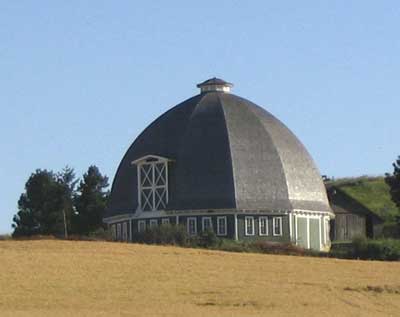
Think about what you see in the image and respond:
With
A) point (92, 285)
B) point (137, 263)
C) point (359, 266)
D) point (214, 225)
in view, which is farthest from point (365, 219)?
point (92, 285)

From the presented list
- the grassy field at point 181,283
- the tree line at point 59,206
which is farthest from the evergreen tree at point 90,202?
the grassy field at point 181,283

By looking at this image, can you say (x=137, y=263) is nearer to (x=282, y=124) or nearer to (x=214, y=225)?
(x=214, y=225)

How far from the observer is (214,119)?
9381 centimetres

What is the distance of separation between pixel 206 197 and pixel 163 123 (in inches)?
295

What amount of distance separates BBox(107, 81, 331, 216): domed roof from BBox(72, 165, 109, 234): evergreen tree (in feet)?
43.5

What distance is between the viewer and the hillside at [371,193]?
10781cm

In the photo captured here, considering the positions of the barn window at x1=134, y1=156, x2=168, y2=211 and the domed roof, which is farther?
the barn window at x1=134, y1=156, x2=168, y2=211

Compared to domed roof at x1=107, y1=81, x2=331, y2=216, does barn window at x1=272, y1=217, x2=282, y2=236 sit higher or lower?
lower

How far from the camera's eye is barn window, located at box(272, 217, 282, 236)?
9194 cm

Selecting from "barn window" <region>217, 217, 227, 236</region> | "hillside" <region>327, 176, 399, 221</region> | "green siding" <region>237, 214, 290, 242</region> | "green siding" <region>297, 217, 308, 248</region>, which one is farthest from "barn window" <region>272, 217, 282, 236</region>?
"hillside" <region>327, 176, 399, 221</region>

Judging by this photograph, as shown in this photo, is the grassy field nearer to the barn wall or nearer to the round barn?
the round barn

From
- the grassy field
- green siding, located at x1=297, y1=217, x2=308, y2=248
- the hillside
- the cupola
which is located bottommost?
the grassy field

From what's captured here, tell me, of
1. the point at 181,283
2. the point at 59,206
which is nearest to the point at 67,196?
the point at 59,206

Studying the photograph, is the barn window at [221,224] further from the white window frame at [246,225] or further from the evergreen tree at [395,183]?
the evergreen tree at [395,183]
